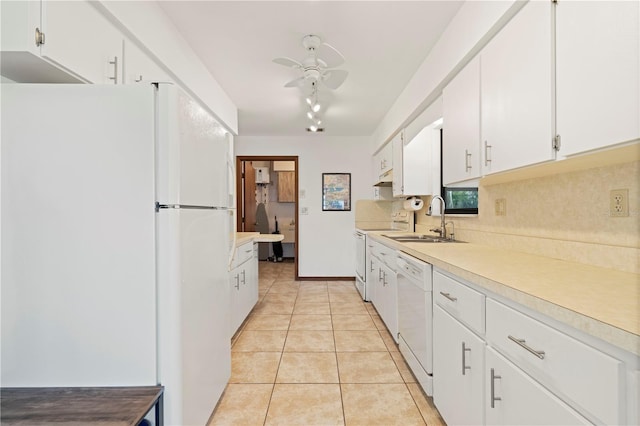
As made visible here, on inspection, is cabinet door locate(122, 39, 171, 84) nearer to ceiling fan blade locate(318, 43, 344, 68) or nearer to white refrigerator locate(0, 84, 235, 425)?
white refrigerator locate(0, 84, 235, 425)

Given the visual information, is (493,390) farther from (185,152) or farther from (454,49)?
(454,49)

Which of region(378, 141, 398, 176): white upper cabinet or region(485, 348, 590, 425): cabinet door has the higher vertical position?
region(378, 141, 398, 176): white upper cabinet

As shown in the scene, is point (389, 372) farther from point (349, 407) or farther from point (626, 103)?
point (626, 103)

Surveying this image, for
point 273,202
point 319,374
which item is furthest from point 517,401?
point 273,202

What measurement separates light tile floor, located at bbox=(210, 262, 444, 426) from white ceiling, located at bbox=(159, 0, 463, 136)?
2.49 m

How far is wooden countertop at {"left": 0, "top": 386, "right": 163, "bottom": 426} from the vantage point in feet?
3.34

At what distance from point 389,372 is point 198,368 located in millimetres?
1387

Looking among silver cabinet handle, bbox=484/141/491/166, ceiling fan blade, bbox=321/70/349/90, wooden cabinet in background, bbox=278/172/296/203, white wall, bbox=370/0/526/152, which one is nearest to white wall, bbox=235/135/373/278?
white wall, bbox=370/0/526/152

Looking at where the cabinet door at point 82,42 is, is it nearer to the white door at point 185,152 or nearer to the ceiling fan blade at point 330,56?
the white door at point 185,152

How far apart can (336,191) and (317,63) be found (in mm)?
3118

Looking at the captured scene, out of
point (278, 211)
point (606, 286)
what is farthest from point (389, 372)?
point (278, 211)

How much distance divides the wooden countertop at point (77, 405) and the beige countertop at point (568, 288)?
135 cm

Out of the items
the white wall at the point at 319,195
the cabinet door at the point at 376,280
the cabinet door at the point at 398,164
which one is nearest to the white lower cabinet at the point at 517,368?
the cabinet door at the point at 376,280

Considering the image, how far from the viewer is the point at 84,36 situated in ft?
4.49
